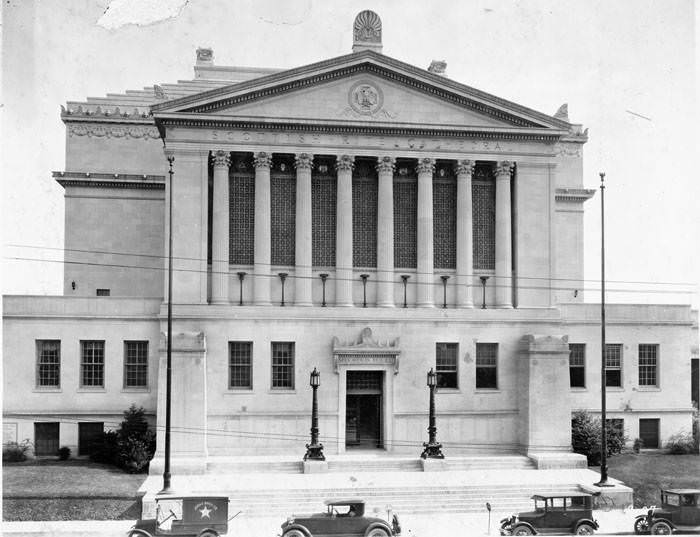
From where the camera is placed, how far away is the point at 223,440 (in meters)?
35.5

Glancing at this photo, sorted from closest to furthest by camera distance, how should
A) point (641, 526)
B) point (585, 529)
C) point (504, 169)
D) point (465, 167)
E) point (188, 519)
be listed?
point (188, 519), point (585, 529), point (641, 526), point (465, 167), point (504, 169)

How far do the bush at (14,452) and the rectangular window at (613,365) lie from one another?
28.3 m

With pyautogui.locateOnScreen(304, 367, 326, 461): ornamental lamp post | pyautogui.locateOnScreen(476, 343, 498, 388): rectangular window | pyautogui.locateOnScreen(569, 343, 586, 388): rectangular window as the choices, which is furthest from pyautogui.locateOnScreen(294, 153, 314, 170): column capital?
pyautogui.locateOnScreen(569, 343, 586, 388): rectangular window

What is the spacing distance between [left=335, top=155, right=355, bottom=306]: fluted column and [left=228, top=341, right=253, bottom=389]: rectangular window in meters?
4.78

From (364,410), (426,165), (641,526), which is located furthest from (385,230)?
(641,526)

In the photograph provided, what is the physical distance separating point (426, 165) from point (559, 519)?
17887 mm

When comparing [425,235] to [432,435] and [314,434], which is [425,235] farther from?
[314,434]

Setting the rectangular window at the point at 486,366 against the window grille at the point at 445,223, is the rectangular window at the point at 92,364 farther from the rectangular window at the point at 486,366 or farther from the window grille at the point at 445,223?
the rectangular window at the point at 486,366

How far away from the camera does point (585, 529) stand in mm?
26031

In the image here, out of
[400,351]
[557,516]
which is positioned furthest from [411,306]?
[557,516]

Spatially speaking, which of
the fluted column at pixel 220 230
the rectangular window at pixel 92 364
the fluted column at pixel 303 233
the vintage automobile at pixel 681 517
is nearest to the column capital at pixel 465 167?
the fluted column at pixel 303 233

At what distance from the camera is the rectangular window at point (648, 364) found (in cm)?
3997

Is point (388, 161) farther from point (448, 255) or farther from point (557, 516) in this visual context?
point (557, 516)

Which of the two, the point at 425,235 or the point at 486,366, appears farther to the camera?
the point at 486,366
